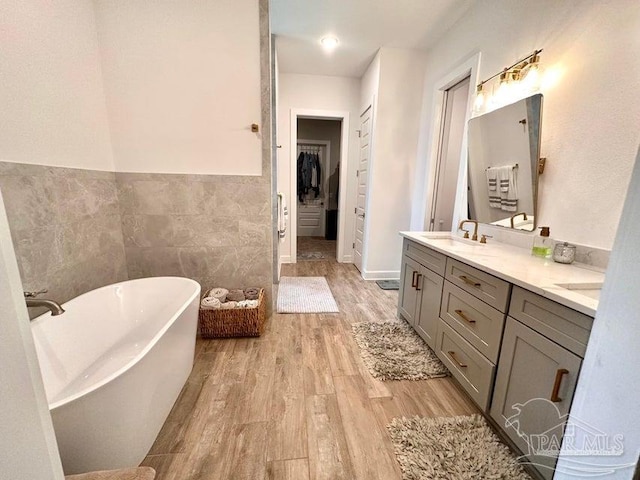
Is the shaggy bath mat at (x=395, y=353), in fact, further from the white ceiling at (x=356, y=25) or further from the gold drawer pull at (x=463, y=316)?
the white ceiling at (x=356, y=25)

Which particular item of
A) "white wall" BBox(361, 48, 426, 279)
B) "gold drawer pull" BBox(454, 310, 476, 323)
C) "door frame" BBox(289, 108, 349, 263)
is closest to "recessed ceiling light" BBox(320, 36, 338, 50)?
"white wall" BBox(361, 48, 426, 279)

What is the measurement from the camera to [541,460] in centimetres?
109

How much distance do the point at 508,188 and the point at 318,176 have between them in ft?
14.9

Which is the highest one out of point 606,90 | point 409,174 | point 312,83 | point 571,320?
point 312,83

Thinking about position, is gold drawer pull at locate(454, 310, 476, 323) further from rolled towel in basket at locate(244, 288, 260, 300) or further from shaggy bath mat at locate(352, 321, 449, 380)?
rolled towel in basket at locate(244, 288, 260, 300)

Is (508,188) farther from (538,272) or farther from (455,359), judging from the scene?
(455,359)

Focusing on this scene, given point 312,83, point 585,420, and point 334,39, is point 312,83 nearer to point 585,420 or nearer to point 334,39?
point 334,39

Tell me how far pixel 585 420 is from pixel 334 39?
138 inches

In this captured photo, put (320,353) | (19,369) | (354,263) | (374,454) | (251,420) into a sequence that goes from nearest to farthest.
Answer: (19,369) → (374,454) → (251,420) → (320,353) → (354,263)

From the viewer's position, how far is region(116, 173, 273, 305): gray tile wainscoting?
6.95 ft

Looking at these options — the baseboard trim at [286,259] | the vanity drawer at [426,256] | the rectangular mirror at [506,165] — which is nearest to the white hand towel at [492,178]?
the rectangular mirror at [506,165]

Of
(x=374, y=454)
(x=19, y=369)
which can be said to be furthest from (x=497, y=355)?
(x=19, y=369)

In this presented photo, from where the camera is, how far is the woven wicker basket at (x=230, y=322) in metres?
2.10

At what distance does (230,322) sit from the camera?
6.95 feet
